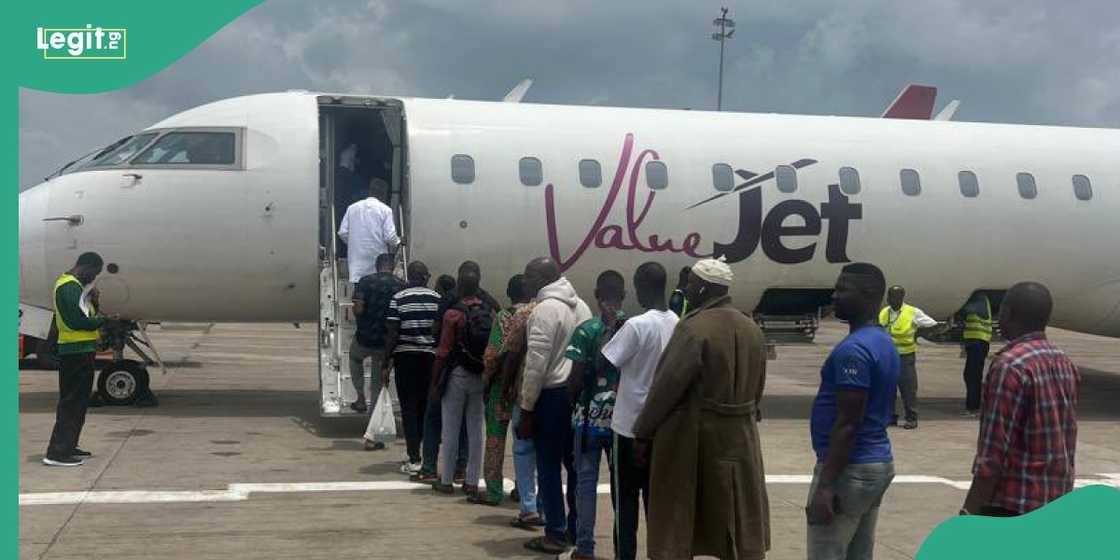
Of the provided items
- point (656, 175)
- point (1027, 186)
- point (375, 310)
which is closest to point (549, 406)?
point (375, 310)

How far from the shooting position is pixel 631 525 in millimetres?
6180

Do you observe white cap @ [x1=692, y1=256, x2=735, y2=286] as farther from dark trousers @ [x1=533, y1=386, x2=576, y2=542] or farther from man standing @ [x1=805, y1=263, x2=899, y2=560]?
dark trousers @ [x1=533, y1=386, x2=576, y2=542]

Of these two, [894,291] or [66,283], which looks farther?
[894,291]

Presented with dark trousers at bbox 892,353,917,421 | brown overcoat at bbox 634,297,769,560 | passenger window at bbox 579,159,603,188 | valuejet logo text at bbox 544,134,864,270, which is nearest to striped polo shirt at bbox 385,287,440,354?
valuejet logo text at bbox 544,134,864,270

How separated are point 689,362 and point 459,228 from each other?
754 centimetres

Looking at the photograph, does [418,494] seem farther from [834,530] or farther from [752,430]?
[834,530]

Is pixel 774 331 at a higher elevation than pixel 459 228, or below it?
below

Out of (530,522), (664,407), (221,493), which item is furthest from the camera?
(221,493)

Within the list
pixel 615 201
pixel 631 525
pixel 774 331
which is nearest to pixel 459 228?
pixel 615 201

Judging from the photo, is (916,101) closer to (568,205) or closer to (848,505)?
(568,205)

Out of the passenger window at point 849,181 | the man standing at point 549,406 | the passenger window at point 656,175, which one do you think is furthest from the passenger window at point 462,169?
the man standing at point 549,406

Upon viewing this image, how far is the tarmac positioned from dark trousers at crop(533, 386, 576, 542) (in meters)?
0.35

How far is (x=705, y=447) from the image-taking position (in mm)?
5258

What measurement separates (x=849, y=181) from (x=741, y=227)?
1575mm
